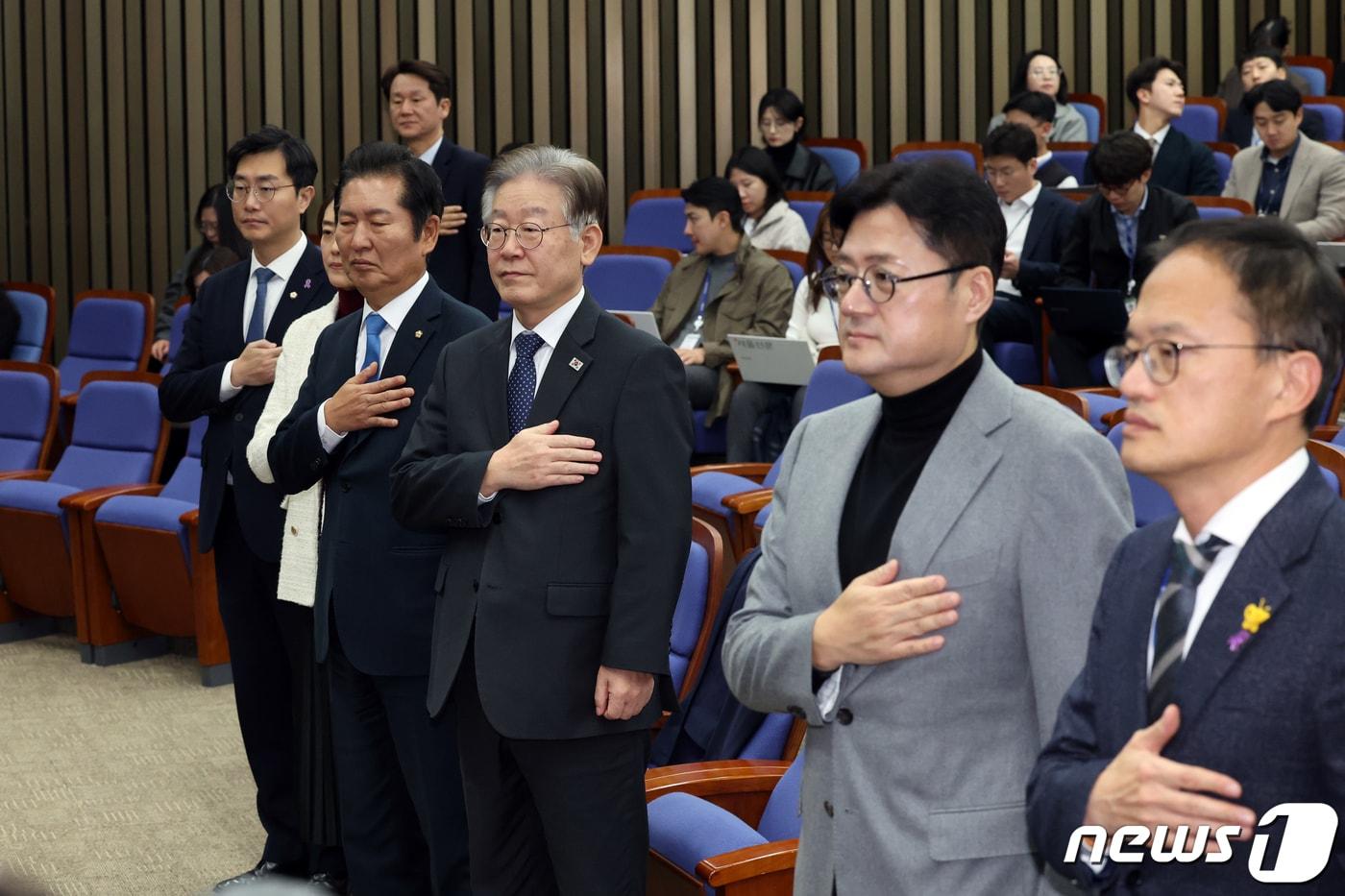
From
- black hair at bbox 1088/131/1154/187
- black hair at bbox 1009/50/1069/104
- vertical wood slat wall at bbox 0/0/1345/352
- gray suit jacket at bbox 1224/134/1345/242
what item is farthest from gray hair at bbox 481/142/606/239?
vertical wood slat wall at bbox 0/0/1345/352

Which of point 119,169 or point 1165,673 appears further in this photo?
point 119,169

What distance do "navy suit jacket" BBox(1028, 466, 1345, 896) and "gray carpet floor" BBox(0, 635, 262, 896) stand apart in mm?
2358

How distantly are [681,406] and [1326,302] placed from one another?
1.18m

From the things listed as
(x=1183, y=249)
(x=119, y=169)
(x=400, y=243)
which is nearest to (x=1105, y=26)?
(x=119, y=169)

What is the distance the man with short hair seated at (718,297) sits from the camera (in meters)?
5.59

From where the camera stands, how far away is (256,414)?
313 centimetres

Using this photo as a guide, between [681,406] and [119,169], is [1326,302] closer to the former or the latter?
[681,406]

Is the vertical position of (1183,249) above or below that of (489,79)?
below

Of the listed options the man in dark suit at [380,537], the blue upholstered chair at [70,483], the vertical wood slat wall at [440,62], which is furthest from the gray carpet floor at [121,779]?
the vertical wood slat wall at [440,62]

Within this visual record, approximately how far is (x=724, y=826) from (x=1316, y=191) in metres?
4.86

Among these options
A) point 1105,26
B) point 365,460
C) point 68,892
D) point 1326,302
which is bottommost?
point 68,892

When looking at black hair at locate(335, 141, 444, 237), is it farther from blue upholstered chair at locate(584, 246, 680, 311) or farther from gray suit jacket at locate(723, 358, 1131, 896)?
blue upholstered chair at locate(584, 246, 680, 311)

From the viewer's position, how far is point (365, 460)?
269 cm

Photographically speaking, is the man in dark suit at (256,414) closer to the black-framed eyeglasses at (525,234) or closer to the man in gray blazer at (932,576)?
the black-framed eyeglasses at (525,234)
